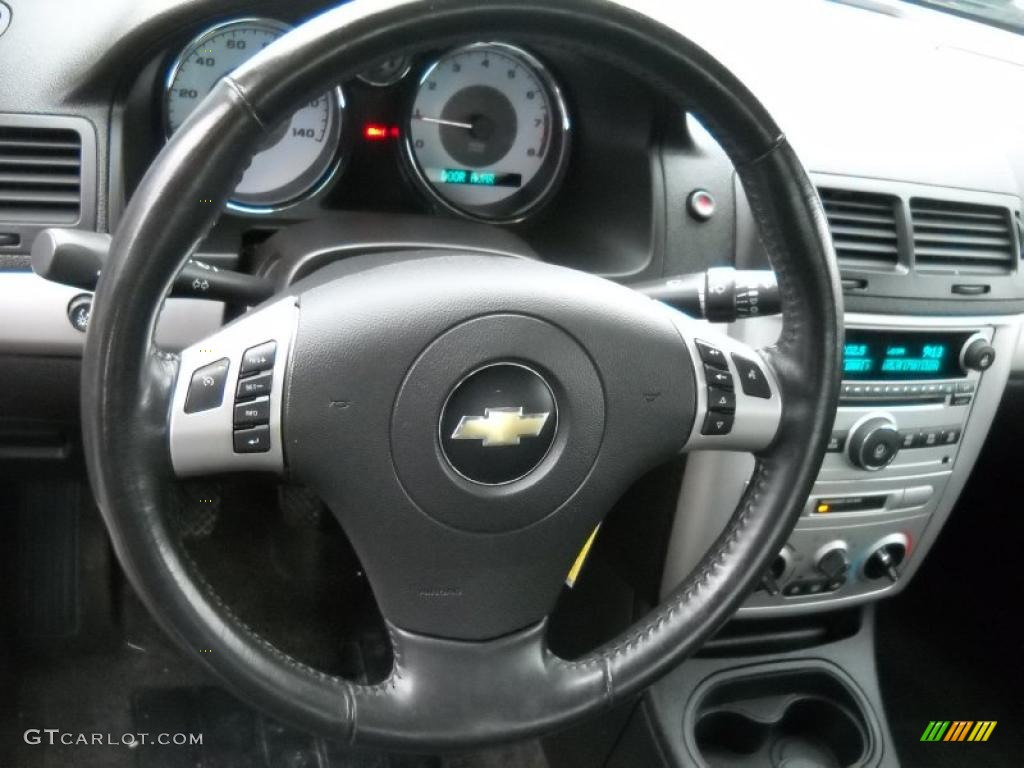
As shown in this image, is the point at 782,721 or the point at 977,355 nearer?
the point at 977,355

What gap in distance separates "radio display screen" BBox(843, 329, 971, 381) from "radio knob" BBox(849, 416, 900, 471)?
0.06 meters

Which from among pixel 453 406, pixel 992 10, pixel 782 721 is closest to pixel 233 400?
pixel 453 406

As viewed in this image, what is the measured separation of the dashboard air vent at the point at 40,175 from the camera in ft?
3.76

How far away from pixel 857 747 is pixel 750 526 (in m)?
0.81

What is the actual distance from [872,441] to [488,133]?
0.65 m

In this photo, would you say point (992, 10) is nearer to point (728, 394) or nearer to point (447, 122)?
point (447, 122)

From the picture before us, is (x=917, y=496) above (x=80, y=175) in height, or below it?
below

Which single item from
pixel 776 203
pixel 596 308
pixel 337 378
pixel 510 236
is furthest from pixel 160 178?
pixel 510 236

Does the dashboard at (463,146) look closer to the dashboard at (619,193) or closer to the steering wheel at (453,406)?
the dashboard at (619,193)

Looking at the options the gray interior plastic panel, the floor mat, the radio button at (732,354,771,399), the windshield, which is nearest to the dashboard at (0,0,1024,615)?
the gray interior plastic panel

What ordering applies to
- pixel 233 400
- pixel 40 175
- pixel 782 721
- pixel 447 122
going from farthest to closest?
1. pixel 782 721
2. pixel 447 122
3. pixel 40 175
4. pixel 233 400

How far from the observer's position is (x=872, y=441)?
1382mm

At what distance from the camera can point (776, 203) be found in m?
0.90

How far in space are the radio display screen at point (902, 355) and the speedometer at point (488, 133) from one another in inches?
18.1
